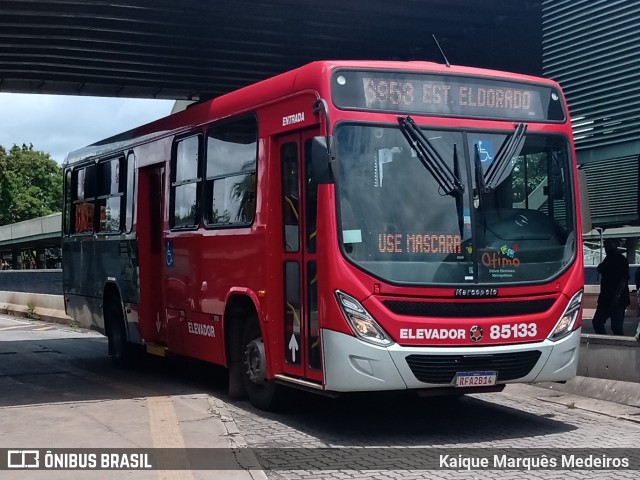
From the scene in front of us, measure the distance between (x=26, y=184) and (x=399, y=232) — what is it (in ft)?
250

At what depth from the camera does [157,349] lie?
506 inches

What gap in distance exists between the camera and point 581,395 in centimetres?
1098

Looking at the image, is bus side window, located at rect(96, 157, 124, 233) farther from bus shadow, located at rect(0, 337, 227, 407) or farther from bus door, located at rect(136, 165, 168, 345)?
bus shadow, located at rect(0, 337, 227, 407)

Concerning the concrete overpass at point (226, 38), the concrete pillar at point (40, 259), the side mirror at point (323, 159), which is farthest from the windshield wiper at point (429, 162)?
the concrete pillar at point (40, 259)

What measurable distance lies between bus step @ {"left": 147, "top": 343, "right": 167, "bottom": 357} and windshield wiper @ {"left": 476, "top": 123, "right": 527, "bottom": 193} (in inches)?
219

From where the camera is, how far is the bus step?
12.6m

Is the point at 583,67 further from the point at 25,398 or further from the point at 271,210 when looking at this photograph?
the point at 25,398

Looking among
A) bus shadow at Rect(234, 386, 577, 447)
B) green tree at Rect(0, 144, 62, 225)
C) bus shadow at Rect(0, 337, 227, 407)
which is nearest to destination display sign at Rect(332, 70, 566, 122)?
bus shadow at Rect(234, 386, 577, 447)

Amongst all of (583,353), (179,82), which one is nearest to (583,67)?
(583,353)

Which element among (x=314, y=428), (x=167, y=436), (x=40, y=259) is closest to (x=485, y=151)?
(x=314, y=428)

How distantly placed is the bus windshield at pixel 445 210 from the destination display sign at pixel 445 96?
0.23m

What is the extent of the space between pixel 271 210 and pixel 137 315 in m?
4.39

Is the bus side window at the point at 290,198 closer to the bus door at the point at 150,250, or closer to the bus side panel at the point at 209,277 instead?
the bus side panel at the point at 209,277

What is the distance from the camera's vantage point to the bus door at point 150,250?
12.9 meters
